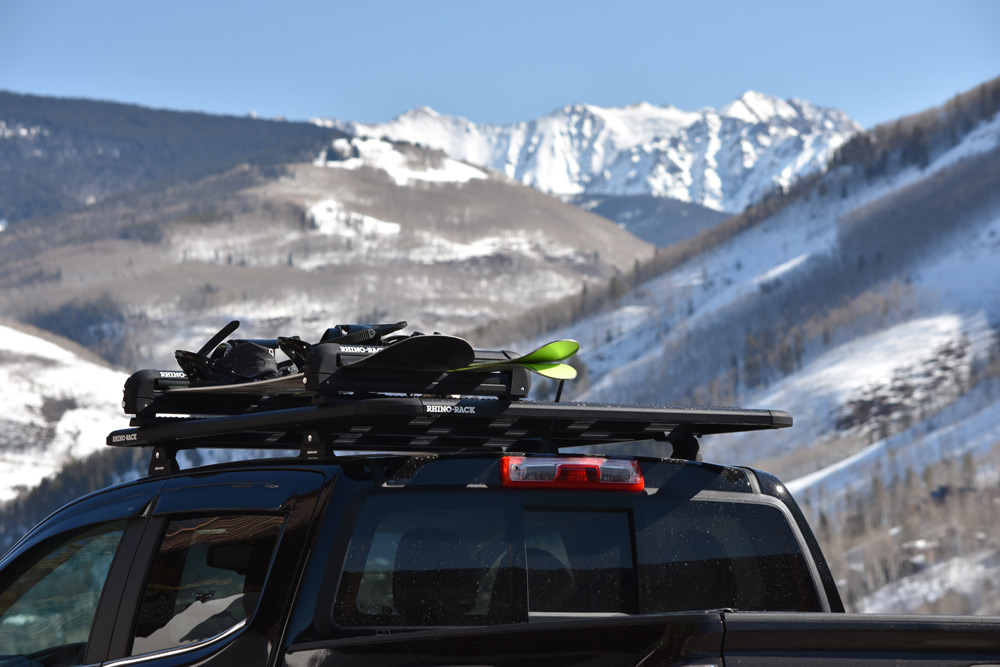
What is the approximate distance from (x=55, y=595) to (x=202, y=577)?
808 mm

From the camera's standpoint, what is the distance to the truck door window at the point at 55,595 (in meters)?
4.42

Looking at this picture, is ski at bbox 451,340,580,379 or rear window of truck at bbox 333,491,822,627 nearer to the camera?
rear window of truck at bbox 333,491,822,627

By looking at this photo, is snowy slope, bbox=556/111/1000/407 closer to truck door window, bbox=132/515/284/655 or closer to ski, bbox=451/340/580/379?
ski, bbox=451/340/580/379

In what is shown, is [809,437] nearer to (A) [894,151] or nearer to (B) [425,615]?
(A) [894,151]

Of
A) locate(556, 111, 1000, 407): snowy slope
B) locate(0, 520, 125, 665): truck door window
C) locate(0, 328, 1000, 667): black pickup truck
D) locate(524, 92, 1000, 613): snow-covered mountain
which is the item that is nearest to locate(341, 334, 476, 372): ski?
locate(0, 328, 1000, 667): black pickup truck

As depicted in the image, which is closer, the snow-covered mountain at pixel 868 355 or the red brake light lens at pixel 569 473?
the red brake light lens at pixel 569 473

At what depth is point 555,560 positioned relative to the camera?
3.91 metres

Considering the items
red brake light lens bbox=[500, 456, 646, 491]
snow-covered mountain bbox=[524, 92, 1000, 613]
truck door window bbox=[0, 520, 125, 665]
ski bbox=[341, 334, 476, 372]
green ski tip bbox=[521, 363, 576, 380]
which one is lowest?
snow-covered mountain bbox=[524, 92, 1000, 613]

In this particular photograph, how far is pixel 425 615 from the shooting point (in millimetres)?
3719

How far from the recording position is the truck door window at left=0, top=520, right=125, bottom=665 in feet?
14.5

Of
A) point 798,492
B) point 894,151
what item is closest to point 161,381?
point 798,492

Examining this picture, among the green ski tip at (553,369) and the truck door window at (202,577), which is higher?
the green ski tip at (553,369)

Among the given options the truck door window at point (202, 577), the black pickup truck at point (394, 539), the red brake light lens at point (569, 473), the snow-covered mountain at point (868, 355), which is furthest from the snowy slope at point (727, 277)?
the red brake light lens at point (569, 473)

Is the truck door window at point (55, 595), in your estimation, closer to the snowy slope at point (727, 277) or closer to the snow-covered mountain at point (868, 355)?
the snow-covered mountain at point (868, 355)
